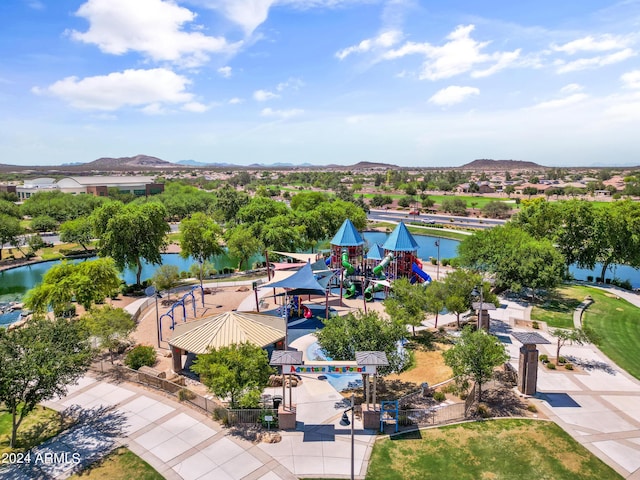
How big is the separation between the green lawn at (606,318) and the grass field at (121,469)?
2948 centimetres

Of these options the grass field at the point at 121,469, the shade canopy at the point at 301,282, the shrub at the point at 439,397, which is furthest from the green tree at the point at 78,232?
the shrub at the point at 439,397

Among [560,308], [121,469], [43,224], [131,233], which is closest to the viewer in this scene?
[121,469]

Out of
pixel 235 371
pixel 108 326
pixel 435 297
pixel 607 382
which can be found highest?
pixel 435 297

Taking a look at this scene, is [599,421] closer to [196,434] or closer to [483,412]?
[483,412]

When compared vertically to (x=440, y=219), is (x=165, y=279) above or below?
above

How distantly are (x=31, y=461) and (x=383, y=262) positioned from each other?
1363 inches

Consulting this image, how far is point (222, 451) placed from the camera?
2098cm

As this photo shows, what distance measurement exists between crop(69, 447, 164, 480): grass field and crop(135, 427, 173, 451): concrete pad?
89 centimetres

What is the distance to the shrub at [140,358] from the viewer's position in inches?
1181

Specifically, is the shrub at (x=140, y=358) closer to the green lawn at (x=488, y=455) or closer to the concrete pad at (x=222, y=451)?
the concrete pad at (x=222, y=451)

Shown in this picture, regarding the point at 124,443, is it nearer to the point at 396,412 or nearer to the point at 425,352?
the point at 396,412

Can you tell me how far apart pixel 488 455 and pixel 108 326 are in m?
24.9

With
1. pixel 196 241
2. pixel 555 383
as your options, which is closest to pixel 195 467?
pixel 555 383

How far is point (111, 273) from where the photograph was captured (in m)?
41.5
